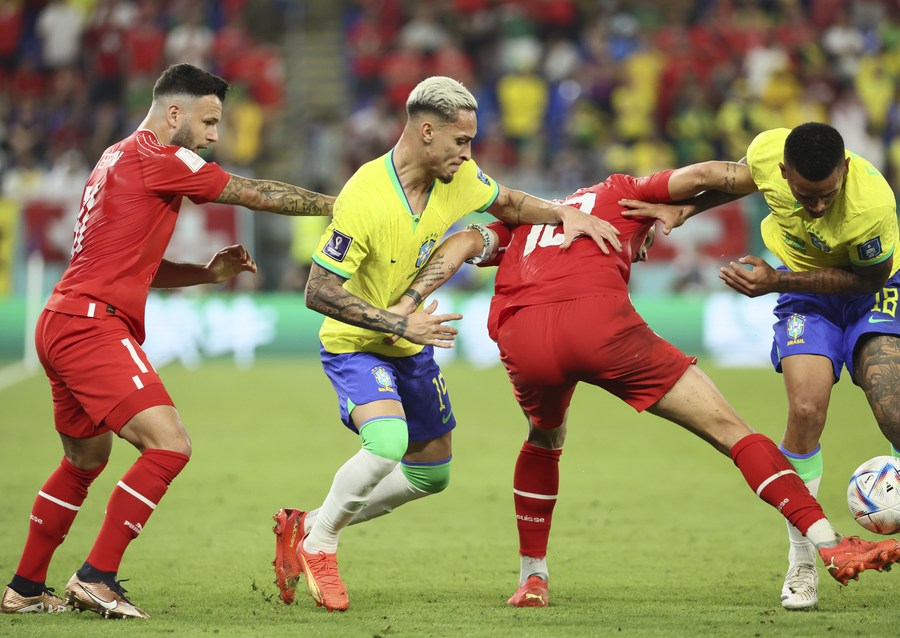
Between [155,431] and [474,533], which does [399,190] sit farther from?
[474,533]

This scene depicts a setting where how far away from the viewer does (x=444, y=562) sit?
6.97 m

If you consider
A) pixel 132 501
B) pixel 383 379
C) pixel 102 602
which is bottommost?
pixel 102 602

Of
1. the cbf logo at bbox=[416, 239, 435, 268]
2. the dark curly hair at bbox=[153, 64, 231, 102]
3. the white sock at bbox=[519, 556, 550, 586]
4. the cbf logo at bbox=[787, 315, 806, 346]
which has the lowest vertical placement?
the white sock at bbox=[519, 556, 550, 586]

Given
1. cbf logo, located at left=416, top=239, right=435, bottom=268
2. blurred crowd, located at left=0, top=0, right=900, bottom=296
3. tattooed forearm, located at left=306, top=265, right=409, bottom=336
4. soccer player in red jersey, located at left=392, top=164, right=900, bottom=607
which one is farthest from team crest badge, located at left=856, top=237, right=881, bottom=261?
blurred crowd, located at left=0, top=0, right=900, bottom=296

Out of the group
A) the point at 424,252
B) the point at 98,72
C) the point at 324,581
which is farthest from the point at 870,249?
the point at 98,72

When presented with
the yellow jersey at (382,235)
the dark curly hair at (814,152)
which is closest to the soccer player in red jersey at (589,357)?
the yellow jersey at (382,235)

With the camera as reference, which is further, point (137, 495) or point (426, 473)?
point (426, 473)

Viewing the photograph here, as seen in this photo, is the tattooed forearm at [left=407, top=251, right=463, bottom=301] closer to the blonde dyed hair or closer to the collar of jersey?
the collar of jersey

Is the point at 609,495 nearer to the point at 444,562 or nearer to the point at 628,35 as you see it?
the point at 444,562

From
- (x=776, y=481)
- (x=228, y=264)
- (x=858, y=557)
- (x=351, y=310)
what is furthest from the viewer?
(x=228, y=264)

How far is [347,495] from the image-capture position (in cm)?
568

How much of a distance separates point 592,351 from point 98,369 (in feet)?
7.15

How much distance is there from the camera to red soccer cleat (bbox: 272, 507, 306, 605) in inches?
233

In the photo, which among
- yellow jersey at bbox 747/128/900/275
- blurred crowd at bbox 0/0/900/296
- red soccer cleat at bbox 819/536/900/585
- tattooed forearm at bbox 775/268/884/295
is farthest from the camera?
blurred crowd at bbox 0/0/900/296
